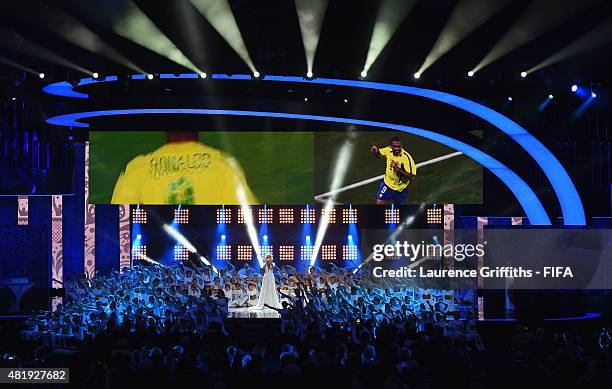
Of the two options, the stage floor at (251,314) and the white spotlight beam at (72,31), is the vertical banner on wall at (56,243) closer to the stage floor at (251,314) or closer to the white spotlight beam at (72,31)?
the stage floor at (251,314)

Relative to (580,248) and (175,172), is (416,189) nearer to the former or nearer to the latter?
(580,248)

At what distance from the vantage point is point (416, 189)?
75.3 feet

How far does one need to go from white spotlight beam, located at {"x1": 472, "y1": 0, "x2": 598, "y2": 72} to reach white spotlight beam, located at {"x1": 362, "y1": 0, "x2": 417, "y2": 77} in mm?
1628

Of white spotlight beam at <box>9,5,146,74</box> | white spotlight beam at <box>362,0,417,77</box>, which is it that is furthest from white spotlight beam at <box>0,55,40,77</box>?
white spotlight beam at <box>362,0,417,77</box>

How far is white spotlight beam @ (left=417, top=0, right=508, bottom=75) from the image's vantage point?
13867 millimetres

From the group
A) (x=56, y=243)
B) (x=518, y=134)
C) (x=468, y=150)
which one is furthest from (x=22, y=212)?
(x=518, y=134)

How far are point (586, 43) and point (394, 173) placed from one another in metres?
7.59

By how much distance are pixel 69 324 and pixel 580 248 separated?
410 inches

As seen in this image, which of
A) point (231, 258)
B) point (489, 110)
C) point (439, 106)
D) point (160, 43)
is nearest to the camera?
point (160, 43)

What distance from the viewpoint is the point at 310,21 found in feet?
49.9

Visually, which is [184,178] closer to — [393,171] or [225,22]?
[393,171]

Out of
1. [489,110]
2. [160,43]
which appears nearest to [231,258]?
[489,110]

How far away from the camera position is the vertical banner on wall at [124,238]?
27797 mm

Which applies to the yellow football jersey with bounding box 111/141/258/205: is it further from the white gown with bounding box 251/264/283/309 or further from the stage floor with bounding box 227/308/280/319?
the stage floor with bounding box 227/308/280/319
